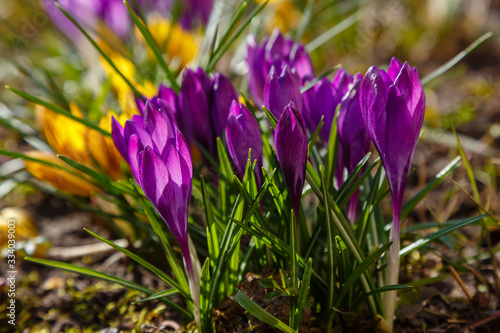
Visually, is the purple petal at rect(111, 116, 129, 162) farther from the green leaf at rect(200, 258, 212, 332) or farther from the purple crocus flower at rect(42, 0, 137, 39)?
the purple crocus flower at rect(42, 0, 137, 39)

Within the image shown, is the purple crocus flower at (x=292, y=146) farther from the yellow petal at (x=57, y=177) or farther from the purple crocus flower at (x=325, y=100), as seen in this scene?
the yellow petal at (x=57, y=177)

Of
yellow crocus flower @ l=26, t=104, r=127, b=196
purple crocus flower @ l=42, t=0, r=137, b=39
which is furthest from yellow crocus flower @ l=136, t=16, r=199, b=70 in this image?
yellow crocus flower @ l=26, t=104, r=127, b=196

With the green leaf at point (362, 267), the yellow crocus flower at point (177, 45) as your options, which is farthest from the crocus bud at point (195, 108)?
the yellow crocus flower at point (177, 45)

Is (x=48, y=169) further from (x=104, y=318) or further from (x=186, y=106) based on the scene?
(x=186, y=106)

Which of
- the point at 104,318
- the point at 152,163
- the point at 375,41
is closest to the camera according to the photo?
the point at 152,163

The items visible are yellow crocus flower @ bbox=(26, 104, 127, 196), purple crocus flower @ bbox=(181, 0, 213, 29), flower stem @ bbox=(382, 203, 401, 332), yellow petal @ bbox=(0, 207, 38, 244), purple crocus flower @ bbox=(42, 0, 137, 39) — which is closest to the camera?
flower stem @ bbox=(382, 203, 401, 332)

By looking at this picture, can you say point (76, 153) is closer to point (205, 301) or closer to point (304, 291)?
point (205, 301)

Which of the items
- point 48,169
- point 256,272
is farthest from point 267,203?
point 48,169
